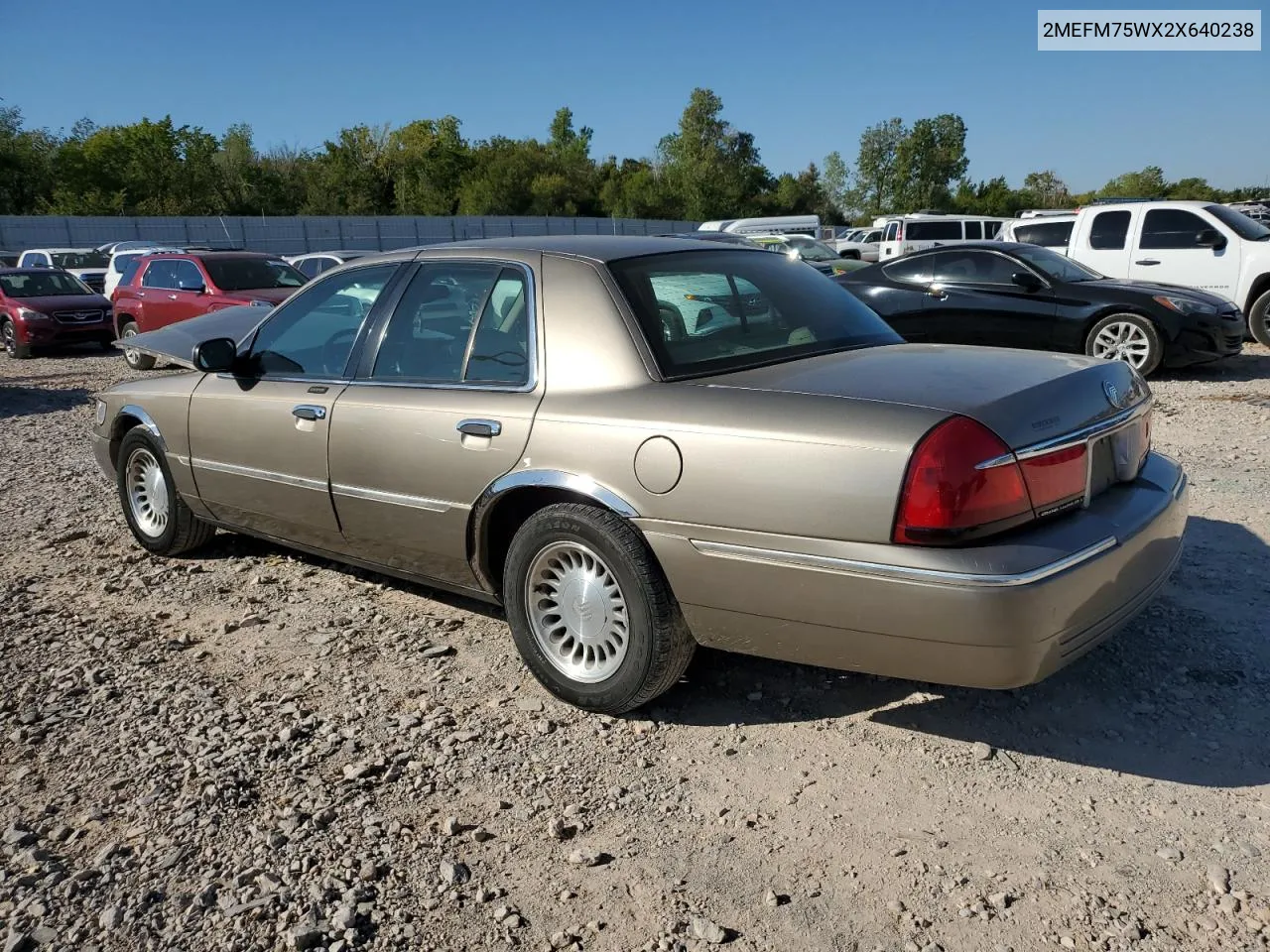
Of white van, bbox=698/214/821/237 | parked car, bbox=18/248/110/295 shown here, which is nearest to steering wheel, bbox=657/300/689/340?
parked car, bbox=18/248/110/295

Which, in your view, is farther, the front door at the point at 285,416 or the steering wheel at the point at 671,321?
the front door at the point at 285,416

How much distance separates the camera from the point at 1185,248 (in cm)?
1233


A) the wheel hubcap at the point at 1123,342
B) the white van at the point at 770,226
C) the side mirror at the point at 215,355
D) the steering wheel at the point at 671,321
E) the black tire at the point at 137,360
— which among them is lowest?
the black tire at the point at 137,360

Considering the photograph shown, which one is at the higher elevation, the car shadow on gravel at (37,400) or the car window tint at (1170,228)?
the car window tint at (1170,228)

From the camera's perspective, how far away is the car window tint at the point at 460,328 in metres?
3.56

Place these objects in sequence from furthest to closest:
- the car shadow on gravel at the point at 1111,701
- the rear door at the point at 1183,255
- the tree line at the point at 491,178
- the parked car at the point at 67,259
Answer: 1. the tree line at the point at 491,178
2. the parked car at the point at 67,259
3. the rear door at the point at 1183,255
4. the car shadow on gravel at the point at 1111,701

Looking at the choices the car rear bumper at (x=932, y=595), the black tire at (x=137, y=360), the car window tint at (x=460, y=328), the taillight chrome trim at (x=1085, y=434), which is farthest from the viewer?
the black tire at (x=137, y=360)

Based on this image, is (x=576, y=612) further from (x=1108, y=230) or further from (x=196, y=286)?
(x=196, y=286)

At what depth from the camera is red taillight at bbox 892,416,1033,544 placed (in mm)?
2576

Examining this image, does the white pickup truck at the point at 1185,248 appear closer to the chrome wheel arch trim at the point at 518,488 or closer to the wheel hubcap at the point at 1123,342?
the wheel hubcap at the point at 1123,342

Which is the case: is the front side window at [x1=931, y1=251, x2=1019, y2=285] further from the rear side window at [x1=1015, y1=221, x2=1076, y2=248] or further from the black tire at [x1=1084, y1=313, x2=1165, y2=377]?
the rear side window at [x1=1015, y1=221, x2=1076, y2=248]

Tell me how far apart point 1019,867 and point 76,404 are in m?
11.6

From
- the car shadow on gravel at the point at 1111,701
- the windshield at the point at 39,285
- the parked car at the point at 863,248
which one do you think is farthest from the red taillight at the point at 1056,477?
the parked car at the point at 863,248

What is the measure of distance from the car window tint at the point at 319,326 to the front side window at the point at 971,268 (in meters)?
7.65
